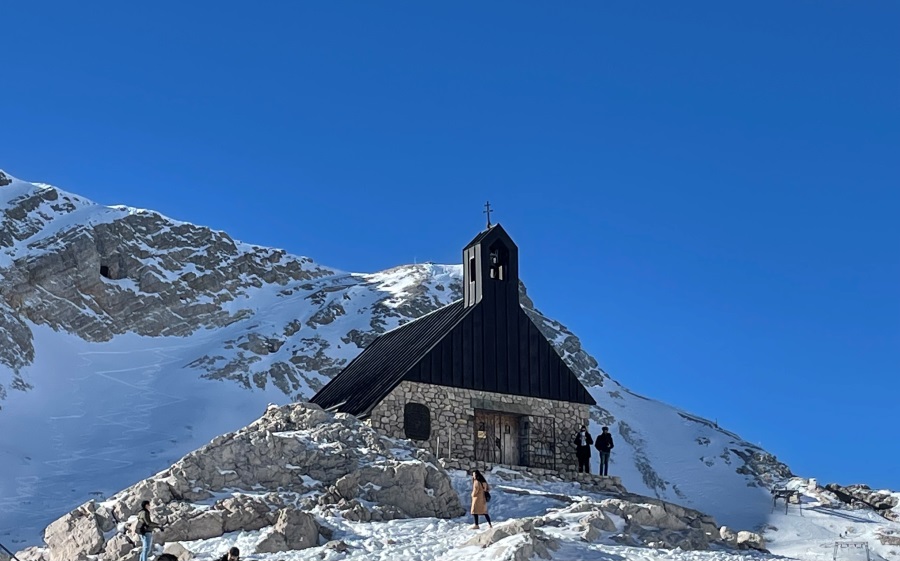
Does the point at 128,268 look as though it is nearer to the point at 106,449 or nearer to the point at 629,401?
the point at 106,449

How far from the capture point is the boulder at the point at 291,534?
20.8 m

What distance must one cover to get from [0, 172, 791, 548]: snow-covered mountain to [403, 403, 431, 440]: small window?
51.1ft

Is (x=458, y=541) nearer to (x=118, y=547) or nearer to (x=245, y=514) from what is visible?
(x=245, y=514)

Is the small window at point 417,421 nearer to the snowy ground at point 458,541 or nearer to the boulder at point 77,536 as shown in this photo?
the snowy ground at point 458,541

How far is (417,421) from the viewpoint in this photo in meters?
31.7

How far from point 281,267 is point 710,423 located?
34.7 meters

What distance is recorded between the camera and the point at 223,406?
59.2 metres

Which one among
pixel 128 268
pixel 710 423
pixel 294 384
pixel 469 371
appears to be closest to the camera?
pixel 469 371

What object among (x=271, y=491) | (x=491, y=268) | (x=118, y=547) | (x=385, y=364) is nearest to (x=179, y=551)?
(x=118, y=547)

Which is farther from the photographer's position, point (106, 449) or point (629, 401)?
point (629, 401)

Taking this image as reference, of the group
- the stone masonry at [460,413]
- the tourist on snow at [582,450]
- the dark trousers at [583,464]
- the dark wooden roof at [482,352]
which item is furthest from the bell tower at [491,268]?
the dark trousers at [583,464]

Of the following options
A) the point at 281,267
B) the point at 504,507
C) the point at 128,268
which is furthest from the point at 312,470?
the point at 281,267

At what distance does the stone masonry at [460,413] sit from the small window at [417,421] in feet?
0.37

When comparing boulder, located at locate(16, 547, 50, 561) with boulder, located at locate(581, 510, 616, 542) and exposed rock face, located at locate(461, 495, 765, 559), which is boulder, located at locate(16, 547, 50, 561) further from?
boulder, located at locate(581, 510, 616, 542)
